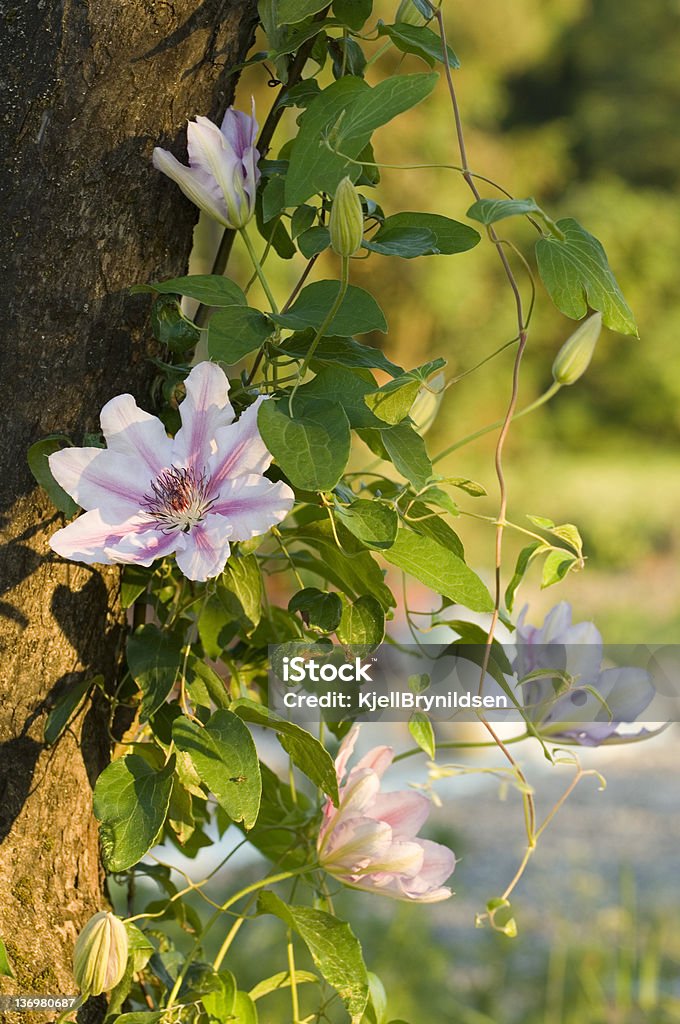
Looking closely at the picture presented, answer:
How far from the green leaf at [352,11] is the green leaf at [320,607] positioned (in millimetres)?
240

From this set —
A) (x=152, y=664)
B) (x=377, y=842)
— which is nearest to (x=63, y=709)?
(x=152, y=664)

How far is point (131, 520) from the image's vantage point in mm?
389

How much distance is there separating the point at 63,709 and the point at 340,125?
0.85 ft

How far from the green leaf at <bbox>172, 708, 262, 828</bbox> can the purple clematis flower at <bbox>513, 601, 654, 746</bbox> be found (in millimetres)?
157

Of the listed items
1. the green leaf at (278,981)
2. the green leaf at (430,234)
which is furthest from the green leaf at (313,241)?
the green leaf at (278,981)

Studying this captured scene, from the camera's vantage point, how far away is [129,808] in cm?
40

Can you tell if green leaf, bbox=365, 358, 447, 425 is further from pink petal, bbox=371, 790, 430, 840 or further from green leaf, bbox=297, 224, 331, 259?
pink petal, bbox=371, 790, 430, 840

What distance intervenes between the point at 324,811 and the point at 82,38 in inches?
13.7

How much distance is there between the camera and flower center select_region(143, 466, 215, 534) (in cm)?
39

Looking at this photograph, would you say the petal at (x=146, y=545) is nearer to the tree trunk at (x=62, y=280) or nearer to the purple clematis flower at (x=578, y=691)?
the tree trunk at (x=62, y=280)

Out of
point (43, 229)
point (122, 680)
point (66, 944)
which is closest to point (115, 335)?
point (43, 229)

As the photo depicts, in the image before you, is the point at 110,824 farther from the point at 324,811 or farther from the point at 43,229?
the point at 43,229

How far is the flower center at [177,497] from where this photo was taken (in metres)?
0.39

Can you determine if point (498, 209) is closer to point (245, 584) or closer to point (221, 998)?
point (245, 584)
